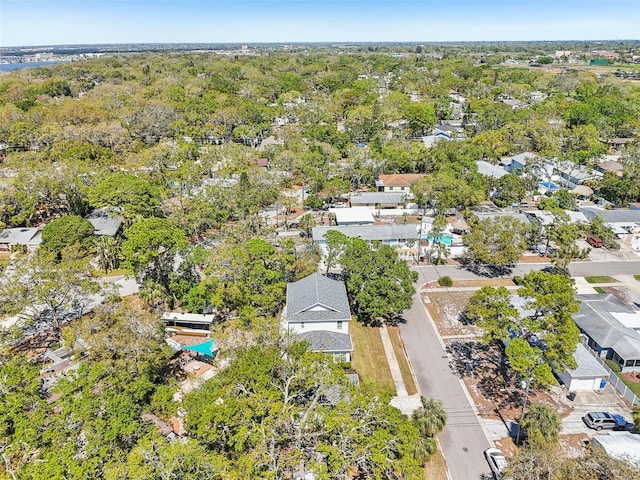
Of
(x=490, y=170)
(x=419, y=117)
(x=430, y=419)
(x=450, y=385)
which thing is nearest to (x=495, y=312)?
(x=450, y=385)

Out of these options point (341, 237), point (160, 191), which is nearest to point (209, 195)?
point (160, 191)

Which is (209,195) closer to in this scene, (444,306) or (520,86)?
(444,306)

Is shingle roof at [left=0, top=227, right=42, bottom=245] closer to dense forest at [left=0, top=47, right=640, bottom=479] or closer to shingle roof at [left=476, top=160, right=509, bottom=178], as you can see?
dense forest at [left=0, top=47, right=640, bottom=479]

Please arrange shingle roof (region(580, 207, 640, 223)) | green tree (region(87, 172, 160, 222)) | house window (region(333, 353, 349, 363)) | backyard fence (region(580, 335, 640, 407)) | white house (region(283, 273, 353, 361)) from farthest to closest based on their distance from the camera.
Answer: shingle roof (region(580, 207, 640, 223)), green tree (region(87, 172, 160, 222)), white house (region(283, 273, 353, 361)), house window (region(333, 353, 349, 363)), backyard fence (region(580, 335, 640, 407))

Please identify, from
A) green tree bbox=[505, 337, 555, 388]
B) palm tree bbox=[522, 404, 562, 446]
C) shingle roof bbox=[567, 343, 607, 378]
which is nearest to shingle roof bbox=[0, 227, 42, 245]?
green tree bbox=[505, 337, 555, 388]

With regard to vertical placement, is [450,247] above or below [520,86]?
below

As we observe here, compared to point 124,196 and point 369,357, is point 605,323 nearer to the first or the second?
point 369,357

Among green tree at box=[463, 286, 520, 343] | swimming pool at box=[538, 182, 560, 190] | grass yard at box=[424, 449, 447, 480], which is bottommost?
grass yard at box=[424, 449, 447, 480]

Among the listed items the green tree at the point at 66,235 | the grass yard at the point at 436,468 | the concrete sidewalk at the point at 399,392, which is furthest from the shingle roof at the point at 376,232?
the grass yard at the point at 436,468
